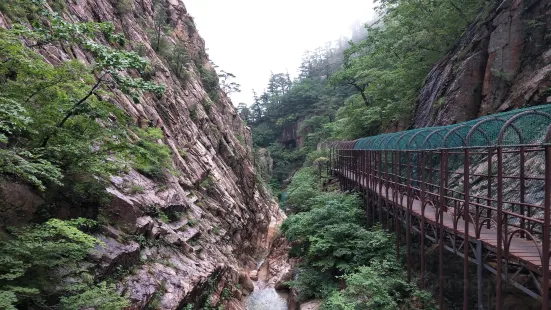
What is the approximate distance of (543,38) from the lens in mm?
10242

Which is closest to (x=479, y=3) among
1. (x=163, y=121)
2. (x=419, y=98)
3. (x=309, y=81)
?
(x=419, y=98)

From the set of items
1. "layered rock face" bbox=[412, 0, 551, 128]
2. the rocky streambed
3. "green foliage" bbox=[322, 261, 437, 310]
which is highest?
"layered rock face" bbox=[412, 0, 551, 128]

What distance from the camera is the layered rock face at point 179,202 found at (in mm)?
7301

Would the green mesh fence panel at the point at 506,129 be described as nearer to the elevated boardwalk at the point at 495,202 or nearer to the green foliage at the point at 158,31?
the elevated boardwalk at the point at 495,202

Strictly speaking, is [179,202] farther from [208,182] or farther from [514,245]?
[514,245]

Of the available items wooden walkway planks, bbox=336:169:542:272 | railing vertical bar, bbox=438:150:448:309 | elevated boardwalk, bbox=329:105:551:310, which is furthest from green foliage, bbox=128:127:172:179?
wooden walkway planks, bbox=336:169:542:272

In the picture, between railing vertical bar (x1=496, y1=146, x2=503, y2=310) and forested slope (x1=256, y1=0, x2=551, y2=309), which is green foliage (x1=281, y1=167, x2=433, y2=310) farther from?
railing vertical bar (x1=496, y1=146, x2=503, y2=310)

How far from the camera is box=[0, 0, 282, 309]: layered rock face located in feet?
24.0

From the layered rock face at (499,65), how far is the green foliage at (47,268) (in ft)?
40.9

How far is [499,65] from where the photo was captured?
37.1ft

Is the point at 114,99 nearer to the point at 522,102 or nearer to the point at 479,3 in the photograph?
the point at 522,102

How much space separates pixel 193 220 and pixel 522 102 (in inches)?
484

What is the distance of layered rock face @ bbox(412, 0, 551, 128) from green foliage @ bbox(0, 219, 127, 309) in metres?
12.5

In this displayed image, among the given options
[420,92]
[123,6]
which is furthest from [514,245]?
[123,6]
